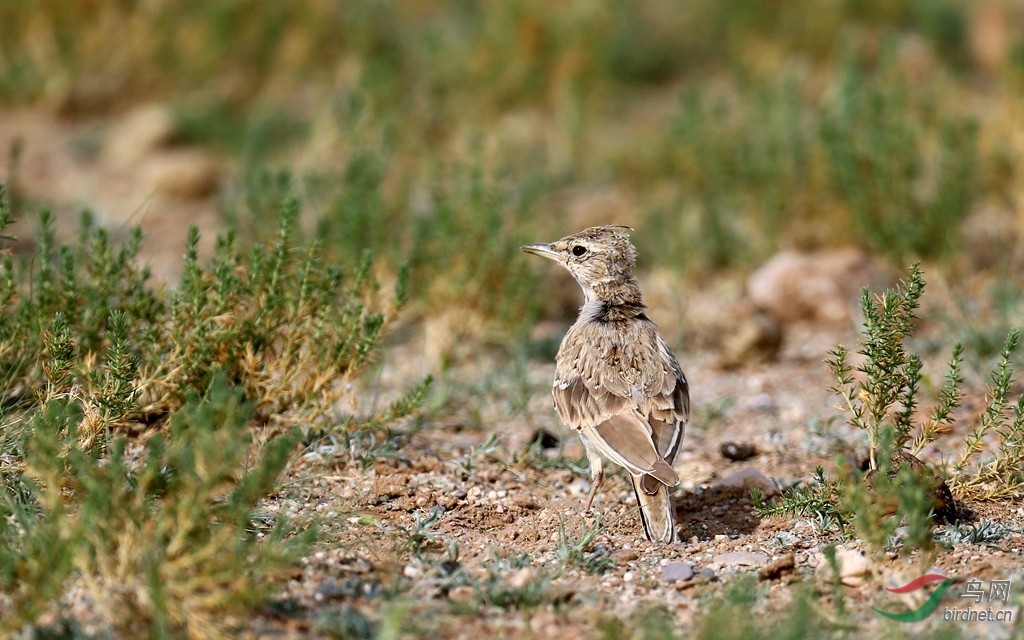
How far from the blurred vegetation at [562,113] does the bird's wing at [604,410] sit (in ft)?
5.24

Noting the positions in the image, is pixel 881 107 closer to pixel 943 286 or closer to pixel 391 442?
pixel 943 286

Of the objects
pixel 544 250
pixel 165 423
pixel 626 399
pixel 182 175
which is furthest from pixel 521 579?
pixel 182 175

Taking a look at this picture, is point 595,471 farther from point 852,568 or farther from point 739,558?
point 852,568

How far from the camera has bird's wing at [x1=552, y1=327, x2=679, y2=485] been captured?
13.8ft

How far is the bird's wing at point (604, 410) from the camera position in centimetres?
421

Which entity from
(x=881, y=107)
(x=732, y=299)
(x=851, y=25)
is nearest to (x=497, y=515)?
(x=732, y=299)

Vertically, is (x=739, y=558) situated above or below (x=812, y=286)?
below

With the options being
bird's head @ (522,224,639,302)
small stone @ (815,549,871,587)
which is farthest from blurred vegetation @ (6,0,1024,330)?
small stone @ (815,549,871,587)

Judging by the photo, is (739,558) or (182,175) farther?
(182,175)

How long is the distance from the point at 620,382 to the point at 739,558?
0.88 meters

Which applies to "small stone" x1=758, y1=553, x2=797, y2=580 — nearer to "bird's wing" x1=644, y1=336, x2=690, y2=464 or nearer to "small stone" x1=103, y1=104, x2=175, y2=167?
"bird's wing" x1=644, y1=336, x2=690, y2=464

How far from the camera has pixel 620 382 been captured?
4.59m

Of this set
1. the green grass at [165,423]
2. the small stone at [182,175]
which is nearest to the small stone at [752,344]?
the green grass at [165,423]

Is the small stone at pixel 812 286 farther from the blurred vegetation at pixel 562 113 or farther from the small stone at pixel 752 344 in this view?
the small stone at pixel 752 344
